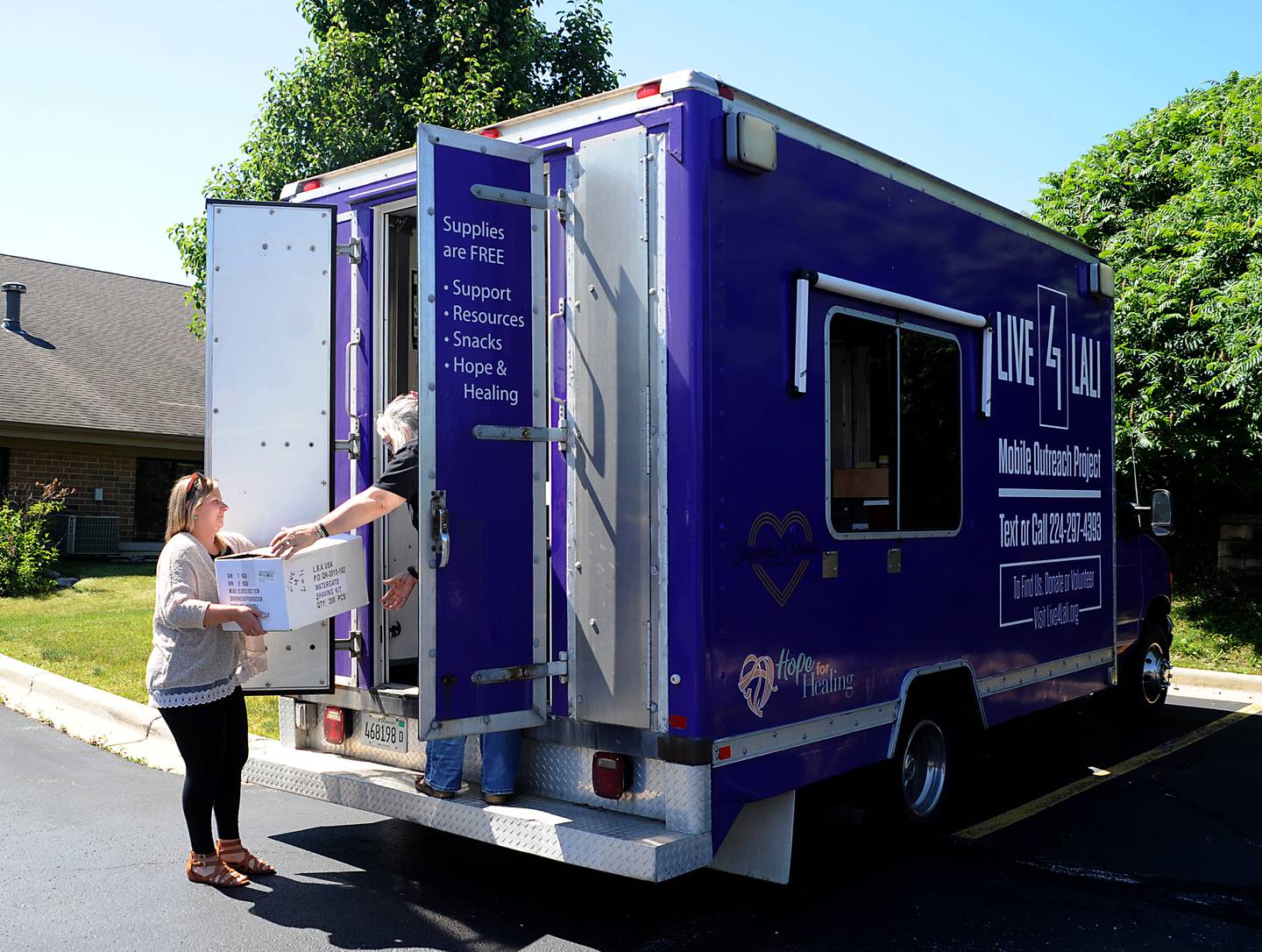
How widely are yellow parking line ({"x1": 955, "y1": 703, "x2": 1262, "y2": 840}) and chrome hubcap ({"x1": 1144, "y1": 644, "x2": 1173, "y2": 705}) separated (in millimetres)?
368

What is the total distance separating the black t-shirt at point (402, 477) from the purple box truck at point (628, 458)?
19 cm

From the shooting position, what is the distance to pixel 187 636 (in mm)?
4457

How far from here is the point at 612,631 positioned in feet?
13.2

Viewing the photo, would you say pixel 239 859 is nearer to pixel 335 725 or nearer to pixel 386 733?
pixel 335 725

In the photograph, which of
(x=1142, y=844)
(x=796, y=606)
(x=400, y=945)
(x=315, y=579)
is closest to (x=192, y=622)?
(x=315, y=579)

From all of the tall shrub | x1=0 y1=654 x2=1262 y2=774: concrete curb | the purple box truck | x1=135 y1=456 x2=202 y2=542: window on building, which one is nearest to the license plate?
the purple box truck

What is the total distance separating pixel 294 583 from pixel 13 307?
20220mm

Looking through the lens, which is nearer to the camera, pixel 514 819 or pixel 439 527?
pixel 439 527

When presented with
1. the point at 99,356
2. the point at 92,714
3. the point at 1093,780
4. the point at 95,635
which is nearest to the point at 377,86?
the point at 95,635

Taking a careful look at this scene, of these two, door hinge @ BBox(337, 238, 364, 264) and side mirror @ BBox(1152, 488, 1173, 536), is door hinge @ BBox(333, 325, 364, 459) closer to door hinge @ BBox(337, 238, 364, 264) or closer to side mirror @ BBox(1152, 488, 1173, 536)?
door hinge @ BBox(337, 238, 364, 264)

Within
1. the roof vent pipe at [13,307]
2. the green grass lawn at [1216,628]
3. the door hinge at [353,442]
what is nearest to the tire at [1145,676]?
the green grass lawn at [1216,628]

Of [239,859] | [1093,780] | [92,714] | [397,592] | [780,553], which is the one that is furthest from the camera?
[92,714]

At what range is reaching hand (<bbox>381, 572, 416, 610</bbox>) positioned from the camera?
4.87m

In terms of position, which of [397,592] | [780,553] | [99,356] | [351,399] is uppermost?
[99,356]
